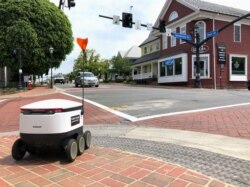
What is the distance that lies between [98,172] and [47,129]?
3.45 ft

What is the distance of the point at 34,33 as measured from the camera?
29.5 m

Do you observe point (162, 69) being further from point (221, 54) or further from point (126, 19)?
point (126, 19)

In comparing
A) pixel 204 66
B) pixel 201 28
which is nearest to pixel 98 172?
pixel 204 66

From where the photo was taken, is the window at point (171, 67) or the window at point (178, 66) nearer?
the window at point (178, 66)

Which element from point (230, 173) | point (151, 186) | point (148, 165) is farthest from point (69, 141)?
point (230, 173)

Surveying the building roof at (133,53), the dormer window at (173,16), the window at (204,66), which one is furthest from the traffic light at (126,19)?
the building roof at (133,53)

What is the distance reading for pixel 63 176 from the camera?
468 cm

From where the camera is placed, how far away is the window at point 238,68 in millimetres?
33647

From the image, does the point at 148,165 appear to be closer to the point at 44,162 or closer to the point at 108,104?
the point at 44,162

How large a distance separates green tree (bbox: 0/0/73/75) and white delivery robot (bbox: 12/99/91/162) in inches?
983

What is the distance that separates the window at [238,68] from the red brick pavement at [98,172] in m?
30.0

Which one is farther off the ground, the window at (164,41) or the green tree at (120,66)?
the window at (164,41)

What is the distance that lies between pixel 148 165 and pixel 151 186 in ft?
2.98

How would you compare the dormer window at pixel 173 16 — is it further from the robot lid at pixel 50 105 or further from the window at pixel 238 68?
the robot lid at pixel 50 105
